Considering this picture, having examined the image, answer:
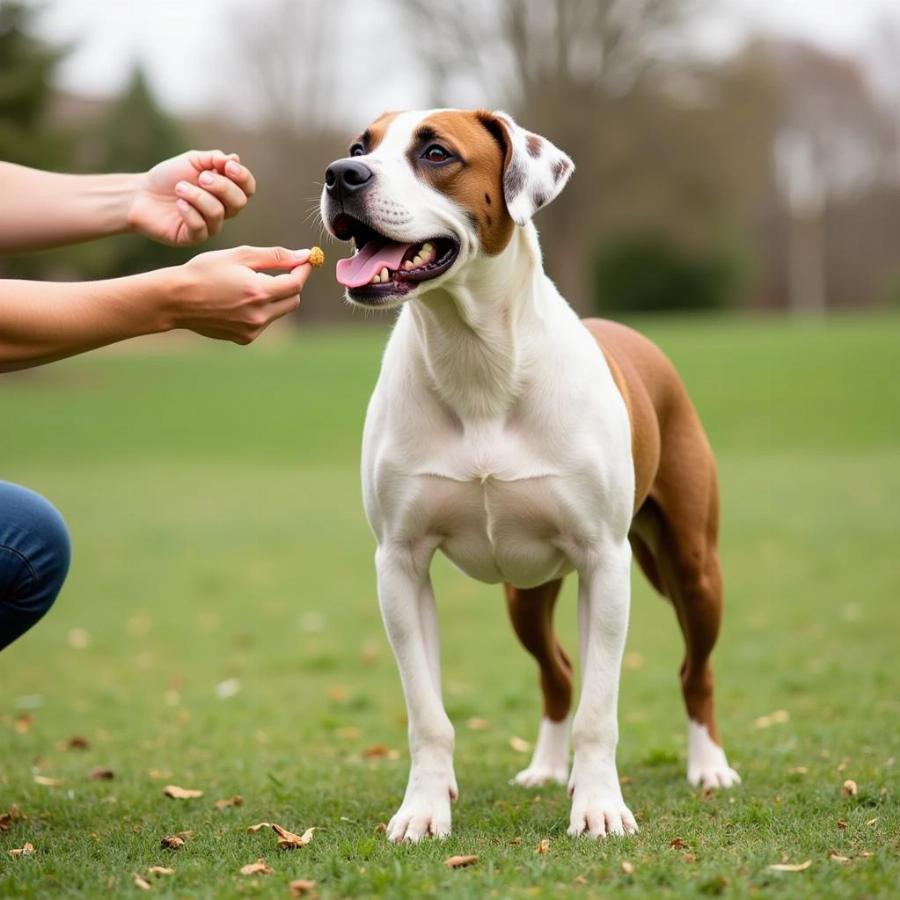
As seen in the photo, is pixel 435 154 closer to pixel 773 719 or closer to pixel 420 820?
pixel 420 820

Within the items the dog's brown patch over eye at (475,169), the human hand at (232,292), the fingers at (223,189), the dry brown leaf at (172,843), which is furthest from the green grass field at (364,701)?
the fingers at (223,189)

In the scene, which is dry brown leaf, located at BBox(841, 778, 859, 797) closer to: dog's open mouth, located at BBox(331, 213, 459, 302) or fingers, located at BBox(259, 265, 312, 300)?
dog's open mouth, located at BBox(331, 213, 459, 302)

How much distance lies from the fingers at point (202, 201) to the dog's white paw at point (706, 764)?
2.67 metres

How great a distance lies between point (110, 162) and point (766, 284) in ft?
101

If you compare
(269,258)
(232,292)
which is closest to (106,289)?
(232,292)

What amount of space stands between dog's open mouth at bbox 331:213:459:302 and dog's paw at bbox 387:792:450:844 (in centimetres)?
159

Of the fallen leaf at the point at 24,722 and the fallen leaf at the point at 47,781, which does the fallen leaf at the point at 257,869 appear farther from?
the fallen leaf at the point at 24,722

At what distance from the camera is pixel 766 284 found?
59469 millimetres

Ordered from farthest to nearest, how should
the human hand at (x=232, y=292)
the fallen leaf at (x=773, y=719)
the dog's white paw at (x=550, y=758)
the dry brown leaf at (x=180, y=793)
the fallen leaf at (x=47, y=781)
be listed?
1. the fallen leaf at (x=773, y=719)
2. the dog's white paw at (x=550, y=758)
3. the fallen leaf at (x=47, y=781)
4. the dry brown leaf at (x=180, y=793)
5. the human hand at (x=232, y=292)

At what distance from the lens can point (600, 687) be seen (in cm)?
422

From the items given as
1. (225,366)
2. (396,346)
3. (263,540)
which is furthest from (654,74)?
(396,346)

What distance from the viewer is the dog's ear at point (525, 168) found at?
4.14 meters

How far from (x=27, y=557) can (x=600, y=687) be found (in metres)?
1.86

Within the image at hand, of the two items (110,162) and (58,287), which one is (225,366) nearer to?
A: (110,162)
